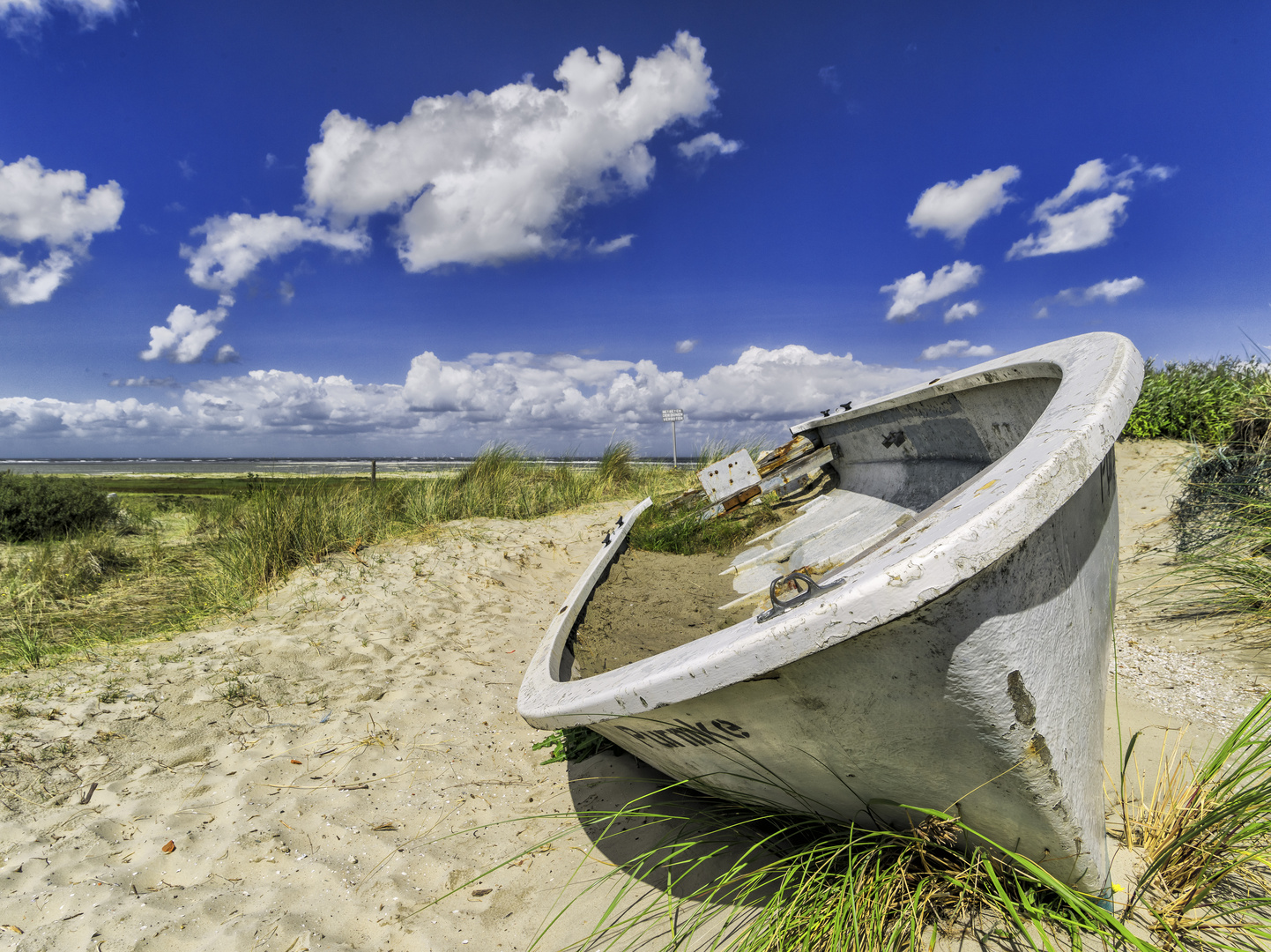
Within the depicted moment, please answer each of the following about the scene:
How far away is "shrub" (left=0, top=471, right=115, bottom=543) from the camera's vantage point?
876cm

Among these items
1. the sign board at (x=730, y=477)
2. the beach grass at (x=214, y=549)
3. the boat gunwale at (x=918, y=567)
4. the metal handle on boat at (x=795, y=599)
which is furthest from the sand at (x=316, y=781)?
the sign board at (x=730, y=477)

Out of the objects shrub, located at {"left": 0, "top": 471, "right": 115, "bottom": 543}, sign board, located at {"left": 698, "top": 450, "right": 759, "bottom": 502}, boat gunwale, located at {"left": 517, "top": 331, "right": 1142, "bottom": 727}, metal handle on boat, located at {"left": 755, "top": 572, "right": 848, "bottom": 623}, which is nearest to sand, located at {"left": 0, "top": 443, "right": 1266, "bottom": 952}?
boat gunwale, located at {"left": 517, "top": 331, "right": 1142, "bottom": 727}

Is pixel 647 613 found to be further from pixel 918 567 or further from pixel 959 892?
pixel 918 567

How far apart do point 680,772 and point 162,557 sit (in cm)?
772

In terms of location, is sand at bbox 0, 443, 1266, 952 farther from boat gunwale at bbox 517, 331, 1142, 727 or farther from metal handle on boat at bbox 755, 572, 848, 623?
metal handle on boat at bbox 755, 572, 848, 623

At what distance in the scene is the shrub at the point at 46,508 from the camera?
8758mm

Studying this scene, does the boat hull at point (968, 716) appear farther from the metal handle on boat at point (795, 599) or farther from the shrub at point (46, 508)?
the shrub at point (46, 508)

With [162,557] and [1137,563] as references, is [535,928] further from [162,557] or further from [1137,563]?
[162,557]

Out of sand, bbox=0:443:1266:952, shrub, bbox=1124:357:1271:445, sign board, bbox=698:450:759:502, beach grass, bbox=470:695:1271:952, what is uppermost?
shrub, bbox=1124:357:1271:445

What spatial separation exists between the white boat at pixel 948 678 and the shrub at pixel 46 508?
10.9 meters

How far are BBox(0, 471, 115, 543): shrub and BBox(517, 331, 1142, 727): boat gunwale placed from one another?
10.8 meters

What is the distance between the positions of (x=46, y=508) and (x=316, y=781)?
9.96 m

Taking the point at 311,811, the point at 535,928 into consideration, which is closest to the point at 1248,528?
the point at 535,928

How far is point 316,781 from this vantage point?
2.64m
